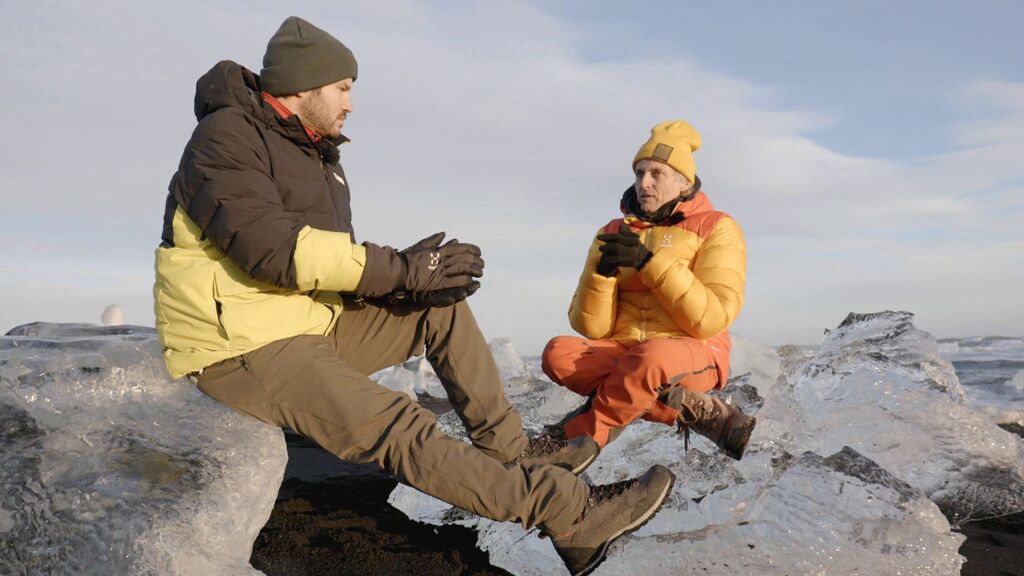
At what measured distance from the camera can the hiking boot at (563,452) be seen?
3.22 m

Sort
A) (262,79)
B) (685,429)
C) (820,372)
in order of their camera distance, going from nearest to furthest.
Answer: (262,79) → (685,429) → (820,372)

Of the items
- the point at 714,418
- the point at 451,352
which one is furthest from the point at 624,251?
the point at 451,352

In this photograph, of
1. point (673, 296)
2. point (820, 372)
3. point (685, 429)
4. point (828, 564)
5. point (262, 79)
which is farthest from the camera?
point (820, 372)

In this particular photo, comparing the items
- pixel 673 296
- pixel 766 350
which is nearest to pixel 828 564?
pixel 673 296

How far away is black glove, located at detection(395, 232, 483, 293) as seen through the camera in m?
2.68

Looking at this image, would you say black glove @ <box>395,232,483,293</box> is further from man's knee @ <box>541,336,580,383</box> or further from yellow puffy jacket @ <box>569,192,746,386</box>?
man's knee @ <box>541,336,580,383</box>

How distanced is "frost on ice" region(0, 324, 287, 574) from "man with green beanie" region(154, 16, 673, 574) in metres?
0.30

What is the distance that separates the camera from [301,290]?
2.63 metres

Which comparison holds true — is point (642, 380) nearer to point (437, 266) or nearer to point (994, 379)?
point (437, 266)

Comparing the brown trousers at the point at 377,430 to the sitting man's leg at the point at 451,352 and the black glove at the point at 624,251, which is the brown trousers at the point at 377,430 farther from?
the black glove at the point at 624,251

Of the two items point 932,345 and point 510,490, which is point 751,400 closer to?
point 932,345

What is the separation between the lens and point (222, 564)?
2.56 meters

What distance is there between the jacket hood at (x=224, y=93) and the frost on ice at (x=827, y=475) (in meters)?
2.16

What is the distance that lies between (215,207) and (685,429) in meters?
2.55
